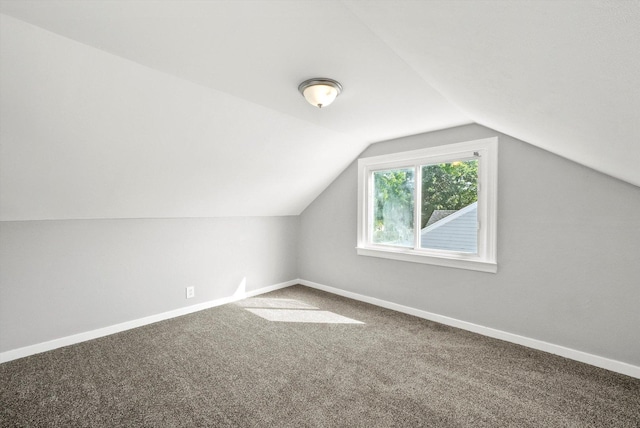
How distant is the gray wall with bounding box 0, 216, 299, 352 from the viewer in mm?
2432

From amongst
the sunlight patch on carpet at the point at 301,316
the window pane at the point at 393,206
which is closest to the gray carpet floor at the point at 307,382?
the sunlight patch on carpet at the point at 301,316

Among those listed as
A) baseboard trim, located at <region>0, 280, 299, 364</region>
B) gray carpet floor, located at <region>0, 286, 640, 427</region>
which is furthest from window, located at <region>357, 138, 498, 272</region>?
baseboard trim, located at <region>0, 280, 299, 364</region>

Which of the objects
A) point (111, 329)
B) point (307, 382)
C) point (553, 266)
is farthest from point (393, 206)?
point (111, 329)

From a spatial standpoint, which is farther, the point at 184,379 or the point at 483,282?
Result: the point at 483,282

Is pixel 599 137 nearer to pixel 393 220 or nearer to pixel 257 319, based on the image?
pixel 393 220

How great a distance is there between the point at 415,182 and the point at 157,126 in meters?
2.67

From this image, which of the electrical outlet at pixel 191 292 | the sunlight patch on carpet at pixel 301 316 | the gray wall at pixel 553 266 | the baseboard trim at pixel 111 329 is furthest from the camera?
the electrical outlet at pixel 191 292

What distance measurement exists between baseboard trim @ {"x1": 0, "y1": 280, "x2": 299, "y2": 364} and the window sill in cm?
174

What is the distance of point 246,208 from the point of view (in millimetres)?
3879

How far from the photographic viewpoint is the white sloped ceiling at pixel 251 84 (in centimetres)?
90

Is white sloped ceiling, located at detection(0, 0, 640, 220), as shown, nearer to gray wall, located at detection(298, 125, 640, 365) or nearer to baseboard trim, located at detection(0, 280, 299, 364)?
gray wall, located at detection(298, 125, 640, 365)

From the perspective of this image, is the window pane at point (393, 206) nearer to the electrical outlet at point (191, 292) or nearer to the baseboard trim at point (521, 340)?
the baseboard trim at point (521, 340)

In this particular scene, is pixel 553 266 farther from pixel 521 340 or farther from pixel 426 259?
pixel 426 259

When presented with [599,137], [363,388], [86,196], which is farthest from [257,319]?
[599,137]
